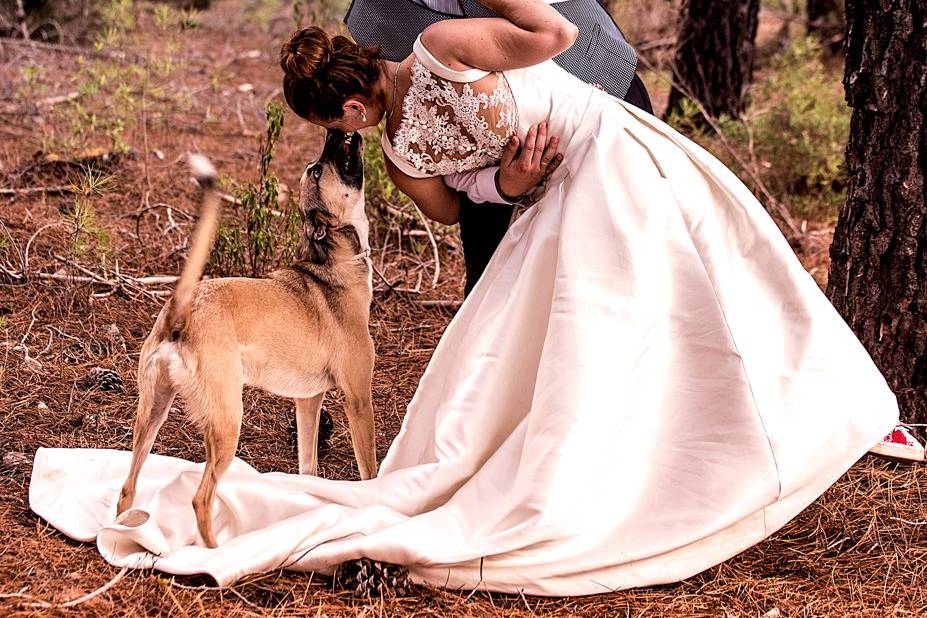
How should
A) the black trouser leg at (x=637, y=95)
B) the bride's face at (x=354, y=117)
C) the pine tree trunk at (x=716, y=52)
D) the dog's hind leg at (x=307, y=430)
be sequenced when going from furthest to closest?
the pine tree trunk at (x=716, y=52)
the black trouser leg at (x=637, y=95)
the dog's hind leg at (x=307, y=430)
the bride's face at (x=354, y=117)

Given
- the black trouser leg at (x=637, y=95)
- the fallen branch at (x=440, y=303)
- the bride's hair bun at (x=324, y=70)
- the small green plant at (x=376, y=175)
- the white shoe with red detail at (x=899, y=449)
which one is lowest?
the fallen branch at (x=440, y=303)

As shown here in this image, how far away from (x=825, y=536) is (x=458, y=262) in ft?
10.9

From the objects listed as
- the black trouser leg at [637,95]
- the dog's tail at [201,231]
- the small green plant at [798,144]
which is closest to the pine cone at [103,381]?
the dog's tail at [201,231]

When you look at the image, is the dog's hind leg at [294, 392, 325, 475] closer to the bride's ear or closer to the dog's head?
the dog's head

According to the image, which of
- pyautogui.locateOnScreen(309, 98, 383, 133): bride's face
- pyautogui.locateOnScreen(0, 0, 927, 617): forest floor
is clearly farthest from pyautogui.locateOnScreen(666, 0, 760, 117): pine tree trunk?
pyautogui.locateOnScreen(309, 98, 383, 133): bride's face

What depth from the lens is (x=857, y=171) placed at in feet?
12.6

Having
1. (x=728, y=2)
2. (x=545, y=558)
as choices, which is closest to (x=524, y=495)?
(x=545, y=558)

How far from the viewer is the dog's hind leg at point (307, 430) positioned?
12.0 ft

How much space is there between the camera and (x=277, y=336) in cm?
329

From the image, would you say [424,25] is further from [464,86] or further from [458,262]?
[458,262]

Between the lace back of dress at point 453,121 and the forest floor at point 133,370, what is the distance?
1339 millimetres

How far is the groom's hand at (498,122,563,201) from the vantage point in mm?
3221

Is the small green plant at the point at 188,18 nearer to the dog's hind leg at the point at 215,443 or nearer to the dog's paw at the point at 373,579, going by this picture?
the dog's hind leg at the point at 215,443

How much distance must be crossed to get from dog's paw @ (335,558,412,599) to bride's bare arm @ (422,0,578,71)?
5.08 ft
